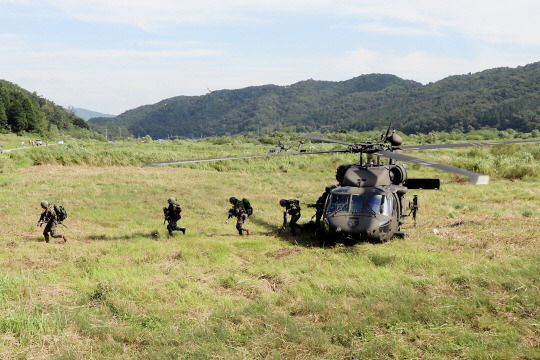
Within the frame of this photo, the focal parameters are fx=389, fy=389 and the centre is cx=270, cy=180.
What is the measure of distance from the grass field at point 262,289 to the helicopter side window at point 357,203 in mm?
1173

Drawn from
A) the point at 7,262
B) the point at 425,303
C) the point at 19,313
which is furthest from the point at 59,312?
the point at 425,303

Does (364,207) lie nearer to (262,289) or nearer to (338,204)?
(338,204)

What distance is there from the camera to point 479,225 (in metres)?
14.0

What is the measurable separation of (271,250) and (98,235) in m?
6.35

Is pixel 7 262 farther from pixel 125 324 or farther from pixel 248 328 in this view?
pixel 248 328

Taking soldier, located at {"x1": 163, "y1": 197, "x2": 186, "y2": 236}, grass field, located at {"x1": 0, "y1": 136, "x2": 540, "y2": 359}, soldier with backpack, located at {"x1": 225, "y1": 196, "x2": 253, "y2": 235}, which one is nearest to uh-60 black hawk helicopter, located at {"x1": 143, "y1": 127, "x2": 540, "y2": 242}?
grass field, located at {"x1": 0, "y1": 136, "x2": 540, "y2": 359}

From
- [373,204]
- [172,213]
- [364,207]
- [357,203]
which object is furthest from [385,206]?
[172,213]

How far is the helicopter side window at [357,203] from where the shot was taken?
11586 millimetres

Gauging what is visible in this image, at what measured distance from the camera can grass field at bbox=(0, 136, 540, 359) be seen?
6.30 m

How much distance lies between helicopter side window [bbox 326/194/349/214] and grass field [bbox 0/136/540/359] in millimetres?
1138

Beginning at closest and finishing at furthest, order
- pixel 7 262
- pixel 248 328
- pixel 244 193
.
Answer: pixel 248 328, pixel 7 262, pixel 244 193

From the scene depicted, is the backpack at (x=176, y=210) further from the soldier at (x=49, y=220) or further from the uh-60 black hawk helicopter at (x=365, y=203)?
the soldier at (x=49, y=220)

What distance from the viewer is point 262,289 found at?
8750 mm

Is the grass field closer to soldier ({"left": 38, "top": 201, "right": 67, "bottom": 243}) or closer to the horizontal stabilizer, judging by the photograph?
soldier ({"left": 38, "top": 201, "right": 67, "bottom": 243})
